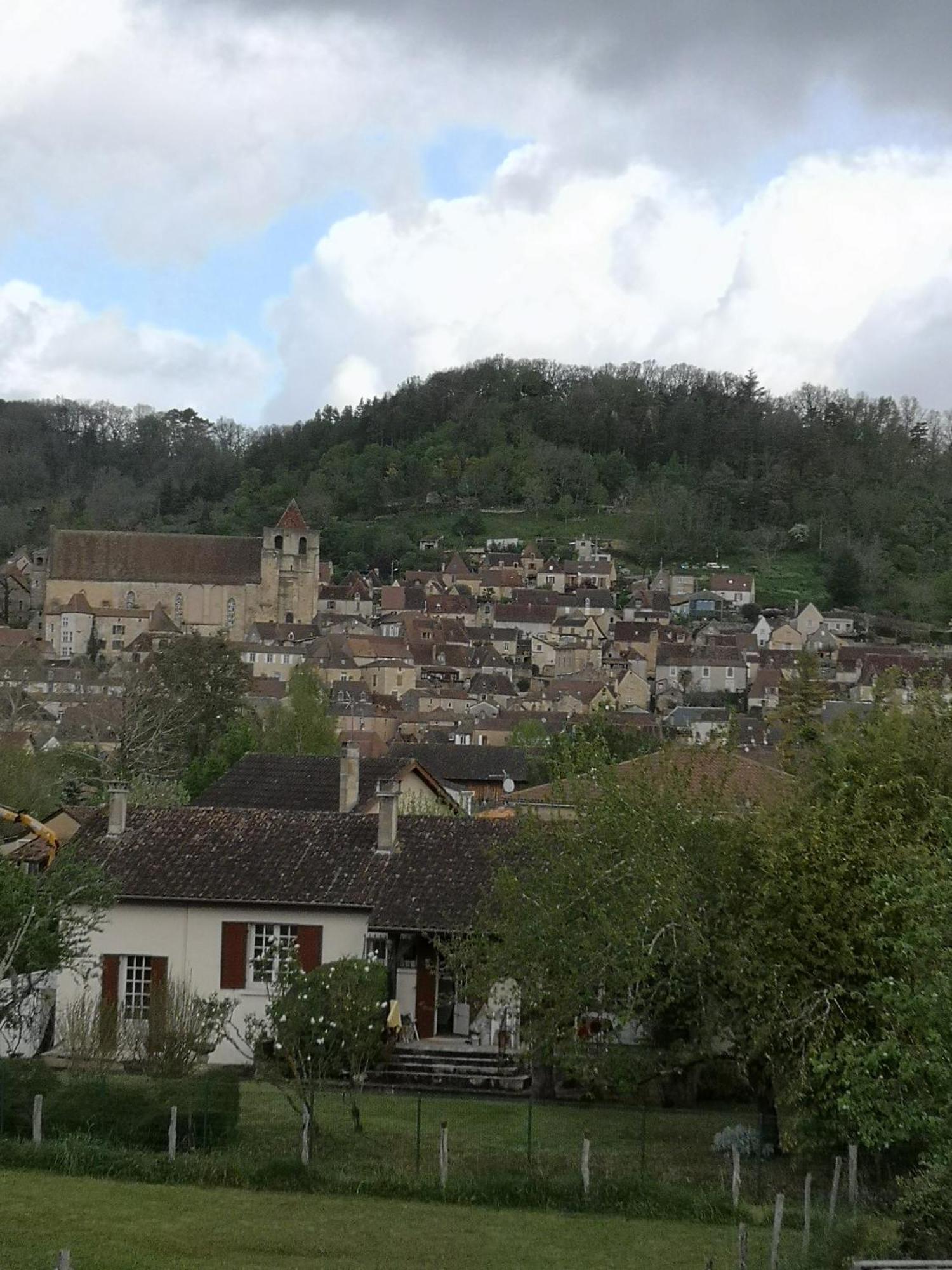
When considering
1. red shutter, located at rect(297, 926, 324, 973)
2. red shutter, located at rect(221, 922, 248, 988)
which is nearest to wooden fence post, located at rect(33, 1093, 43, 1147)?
red shutter, located at rect(221, 922, 248, 988)

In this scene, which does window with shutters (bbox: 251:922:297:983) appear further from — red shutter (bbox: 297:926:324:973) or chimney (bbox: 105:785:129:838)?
chimney (bbox: 105:785:129:838)

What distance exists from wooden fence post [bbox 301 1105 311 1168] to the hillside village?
253 ft

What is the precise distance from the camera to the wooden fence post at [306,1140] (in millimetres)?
17984

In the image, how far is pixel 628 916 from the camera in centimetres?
2117

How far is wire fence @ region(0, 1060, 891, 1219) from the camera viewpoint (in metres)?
17.7

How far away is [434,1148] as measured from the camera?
1931 cm

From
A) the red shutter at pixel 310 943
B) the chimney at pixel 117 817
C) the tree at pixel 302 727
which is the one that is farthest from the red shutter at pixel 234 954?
the tree at pixel 302 727

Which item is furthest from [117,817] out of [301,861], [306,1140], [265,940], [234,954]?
[306,1140]

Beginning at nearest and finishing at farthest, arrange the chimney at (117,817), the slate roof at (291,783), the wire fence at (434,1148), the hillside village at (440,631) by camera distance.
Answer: the wire fence at (434,1148) < the chimney at (117,817) < the slate roof at (291,783) < the hillside village at (440,631)

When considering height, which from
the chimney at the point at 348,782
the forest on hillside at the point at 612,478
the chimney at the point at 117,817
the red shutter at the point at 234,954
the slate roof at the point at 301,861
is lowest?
the red shutter at the point at 234,954

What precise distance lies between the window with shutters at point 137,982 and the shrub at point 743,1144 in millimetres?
9231

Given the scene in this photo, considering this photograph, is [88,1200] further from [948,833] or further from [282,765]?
[282,765]

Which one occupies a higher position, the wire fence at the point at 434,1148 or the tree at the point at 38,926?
the tree at the point at 38,926

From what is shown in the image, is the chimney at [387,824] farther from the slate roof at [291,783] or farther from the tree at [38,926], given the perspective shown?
the slate roof at [291,783]
